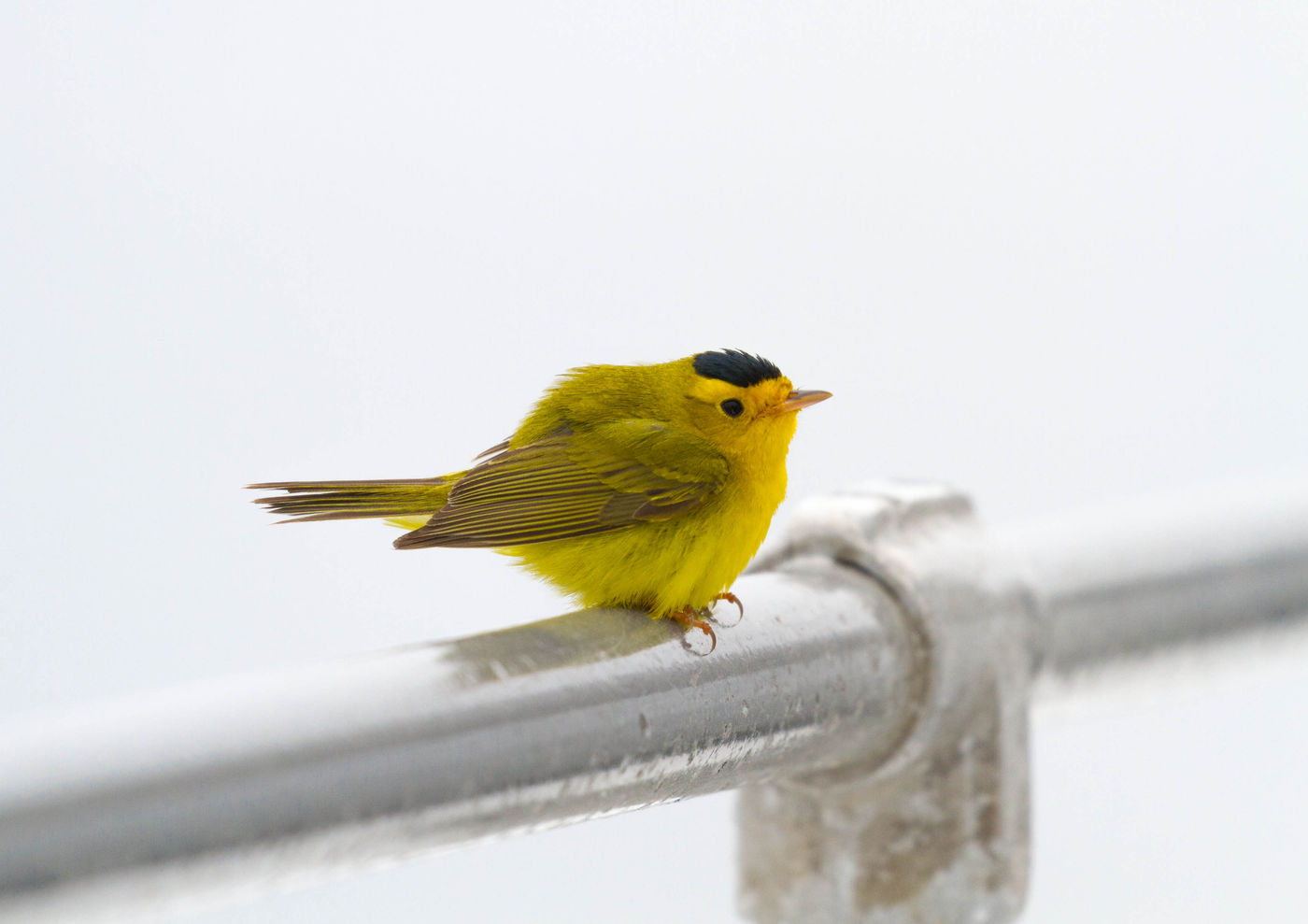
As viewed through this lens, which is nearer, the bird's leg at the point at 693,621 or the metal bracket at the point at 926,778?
the bird's leg at the point at 693,621

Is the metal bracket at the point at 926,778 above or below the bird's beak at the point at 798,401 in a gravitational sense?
below

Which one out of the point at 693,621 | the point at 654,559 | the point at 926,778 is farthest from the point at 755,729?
the point at 654,559

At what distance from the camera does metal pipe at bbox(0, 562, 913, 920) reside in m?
0.74

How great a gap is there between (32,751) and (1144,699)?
103cm

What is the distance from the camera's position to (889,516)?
140 centimetres

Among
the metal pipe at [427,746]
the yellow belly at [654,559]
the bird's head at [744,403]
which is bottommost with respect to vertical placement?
the metal pipe at [427,746]

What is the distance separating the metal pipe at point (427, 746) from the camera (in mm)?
740

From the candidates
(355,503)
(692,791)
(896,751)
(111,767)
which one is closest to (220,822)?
(111,767)

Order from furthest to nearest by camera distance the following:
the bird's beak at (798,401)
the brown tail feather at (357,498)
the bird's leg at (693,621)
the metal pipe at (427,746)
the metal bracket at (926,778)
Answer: the bird's beak at (798,401) < the brown tail feather at (357,498) < the metal bracket at (926,778) < the bird's leg at (693,621) < the metal pipe at (427,746)

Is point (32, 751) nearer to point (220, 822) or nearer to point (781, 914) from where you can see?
point (220, 822)

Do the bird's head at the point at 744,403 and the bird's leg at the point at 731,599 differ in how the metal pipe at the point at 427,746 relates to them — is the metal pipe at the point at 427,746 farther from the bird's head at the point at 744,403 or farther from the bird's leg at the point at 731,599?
the bird's head at the point at 744,403

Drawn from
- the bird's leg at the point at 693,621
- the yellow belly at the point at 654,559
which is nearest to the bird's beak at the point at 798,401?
the yellow belly at the point at 654,559

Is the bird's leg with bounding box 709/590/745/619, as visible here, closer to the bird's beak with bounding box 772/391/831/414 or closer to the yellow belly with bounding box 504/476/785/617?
the yellow belly with bounding box 504/476/785/617

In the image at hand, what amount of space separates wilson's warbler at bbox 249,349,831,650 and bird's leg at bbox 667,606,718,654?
2.2 inches
